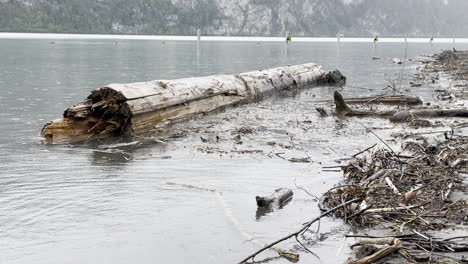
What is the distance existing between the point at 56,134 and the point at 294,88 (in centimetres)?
1096

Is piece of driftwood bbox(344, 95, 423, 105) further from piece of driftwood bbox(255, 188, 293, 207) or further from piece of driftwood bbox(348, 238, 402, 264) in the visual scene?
piece of driftwood bbox(348, 238, 402, 264)

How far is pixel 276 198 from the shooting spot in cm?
635

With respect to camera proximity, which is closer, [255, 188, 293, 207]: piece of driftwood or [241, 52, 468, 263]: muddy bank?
[241, 52, 468, 263]: muddy bank

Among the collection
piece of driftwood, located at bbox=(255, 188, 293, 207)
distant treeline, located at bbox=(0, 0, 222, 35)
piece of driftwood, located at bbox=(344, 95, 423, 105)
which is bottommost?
piece of driftwood, located at bbox=(255, 188, 293, 207)

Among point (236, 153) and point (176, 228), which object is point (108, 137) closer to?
point (236, 153)

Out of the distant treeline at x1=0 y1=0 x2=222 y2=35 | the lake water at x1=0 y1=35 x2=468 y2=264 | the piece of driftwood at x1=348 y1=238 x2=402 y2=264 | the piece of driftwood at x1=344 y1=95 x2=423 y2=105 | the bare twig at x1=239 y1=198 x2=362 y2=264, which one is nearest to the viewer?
the piece of driftwood at x1=348 y1=238 x2=402 y2=264

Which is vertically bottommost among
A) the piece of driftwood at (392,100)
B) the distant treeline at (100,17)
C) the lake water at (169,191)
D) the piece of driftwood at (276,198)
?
the lake water at (169,191)

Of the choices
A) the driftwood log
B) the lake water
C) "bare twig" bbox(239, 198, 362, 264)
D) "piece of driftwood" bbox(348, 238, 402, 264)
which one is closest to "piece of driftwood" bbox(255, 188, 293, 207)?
the lake water

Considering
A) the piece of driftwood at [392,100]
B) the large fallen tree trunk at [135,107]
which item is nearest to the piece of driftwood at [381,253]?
the large fallen tree trunk at [135,107]

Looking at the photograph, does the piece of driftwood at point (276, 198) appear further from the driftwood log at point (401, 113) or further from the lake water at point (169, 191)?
the driftwood log at point (401, 113)

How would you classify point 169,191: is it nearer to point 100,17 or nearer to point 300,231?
point 300,231

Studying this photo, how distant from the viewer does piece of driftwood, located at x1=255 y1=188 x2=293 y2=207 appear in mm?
6234

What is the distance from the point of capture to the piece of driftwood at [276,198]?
20.5ft

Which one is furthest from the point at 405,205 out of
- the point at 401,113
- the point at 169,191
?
the point at 401,113
